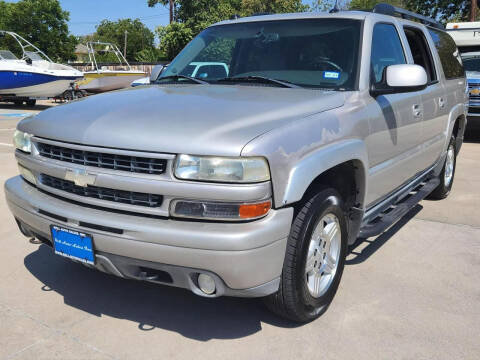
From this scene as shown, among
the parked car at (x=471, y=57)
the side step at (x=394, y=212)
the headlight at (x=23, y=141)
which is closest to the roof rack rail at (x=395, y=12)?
the side step at (x=394, y=212)

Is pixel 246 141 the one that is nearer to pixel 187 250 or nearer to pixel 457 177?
pixel 187 250

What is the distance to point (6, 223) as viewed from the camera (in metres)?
4.71

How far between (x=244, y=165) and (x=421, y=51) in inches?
123

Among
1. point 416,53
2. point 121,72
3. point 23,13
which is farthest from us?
point 23,13

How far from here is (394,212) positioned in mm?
3934

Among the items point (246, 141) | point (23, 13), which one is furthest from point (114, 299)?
point (23, 13)

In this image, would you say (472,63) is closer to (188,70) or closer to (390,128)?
(390,128)

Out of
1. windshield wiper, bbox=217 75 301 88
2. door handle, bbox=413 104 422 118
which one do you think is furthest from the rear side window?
windshield wiper, bbox=217 75 301 88

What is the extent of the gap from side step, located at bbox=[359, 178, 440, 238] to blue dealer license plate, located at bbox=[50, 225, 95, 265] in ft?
6.00

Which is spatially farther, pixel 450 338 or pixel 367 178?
pixel 367 178

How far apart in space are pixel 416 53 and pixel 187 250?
127 inches

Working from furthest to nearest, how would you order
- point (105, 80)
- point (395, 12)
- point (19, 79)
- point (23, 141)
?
point (105, 80) < point (19, 79) < point (395, 12) < point (23, 141)

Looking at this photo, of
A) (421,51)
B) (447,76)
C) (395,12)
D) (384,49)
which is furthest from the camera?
(447,76)

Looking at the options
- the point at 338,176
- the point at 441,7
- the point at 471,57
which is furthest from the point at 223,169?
the point at 441,7
